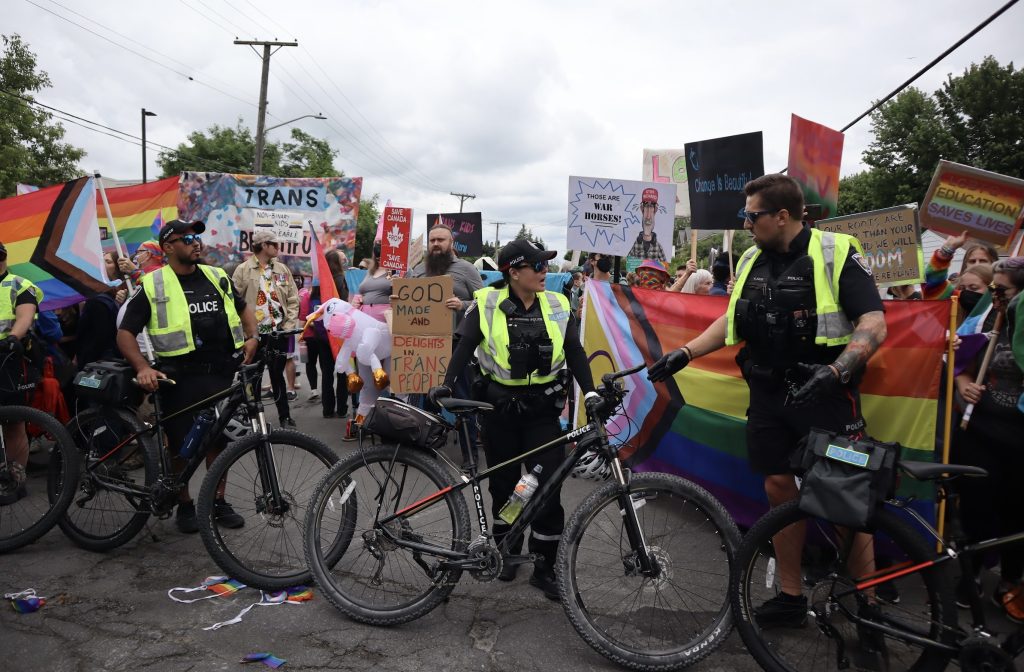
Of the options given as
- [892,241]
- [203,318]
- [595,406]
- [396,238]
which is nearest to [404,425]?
[595,406]

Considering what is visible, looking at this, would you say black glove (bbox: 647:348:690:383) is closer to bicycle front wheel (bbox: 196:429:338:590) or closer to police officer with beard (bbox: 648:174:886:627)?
police officer with beard (bbox: 648:174:886:627)

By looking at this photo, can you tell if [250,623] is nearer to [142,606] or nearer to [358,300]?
[142,606]

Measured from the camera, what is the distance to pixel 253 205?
34.7ft

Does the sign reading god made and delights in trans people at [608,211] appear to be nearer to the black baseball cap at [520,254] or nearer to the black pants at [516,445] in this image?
the black baseball cap at [520,254]

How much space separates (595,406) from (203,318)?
2620 millimetres

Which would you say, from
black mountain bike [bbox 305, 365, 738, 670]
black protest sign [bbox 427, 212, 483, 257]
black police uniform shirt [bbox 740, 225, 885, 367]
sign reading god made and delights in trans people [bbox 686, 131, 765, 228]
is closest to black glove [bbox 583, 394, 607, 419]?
black mountain bike [bbox 305, 365, 738, 670]

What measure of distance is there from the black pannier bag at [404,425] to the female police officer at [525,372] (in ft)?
0.72

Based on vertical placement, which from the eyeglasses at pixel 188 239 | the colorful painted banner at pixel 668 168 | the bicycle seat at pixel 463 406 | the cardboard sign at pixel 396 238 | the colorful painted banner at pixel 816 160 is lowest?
the bicycle seat at pixel 463 406

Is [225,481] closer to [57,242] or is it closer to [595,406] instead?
[595,406]

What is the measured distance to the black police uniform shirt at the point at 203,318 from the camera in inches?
166

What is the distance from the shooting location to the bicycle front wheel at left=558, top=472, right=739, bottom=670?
3.01m

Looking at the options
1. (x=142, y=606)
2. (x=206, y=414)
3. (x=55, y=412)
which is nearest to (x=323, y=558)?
(x=142, y=606)

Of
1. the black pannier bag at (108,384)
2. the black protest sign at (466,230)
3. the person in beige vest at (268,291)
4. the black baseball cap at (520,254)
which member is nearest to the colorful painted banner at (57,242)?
the person in beige vest at (268,291)

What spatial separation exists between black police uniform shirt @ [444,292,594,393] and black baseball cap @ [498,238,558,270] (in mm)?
199
